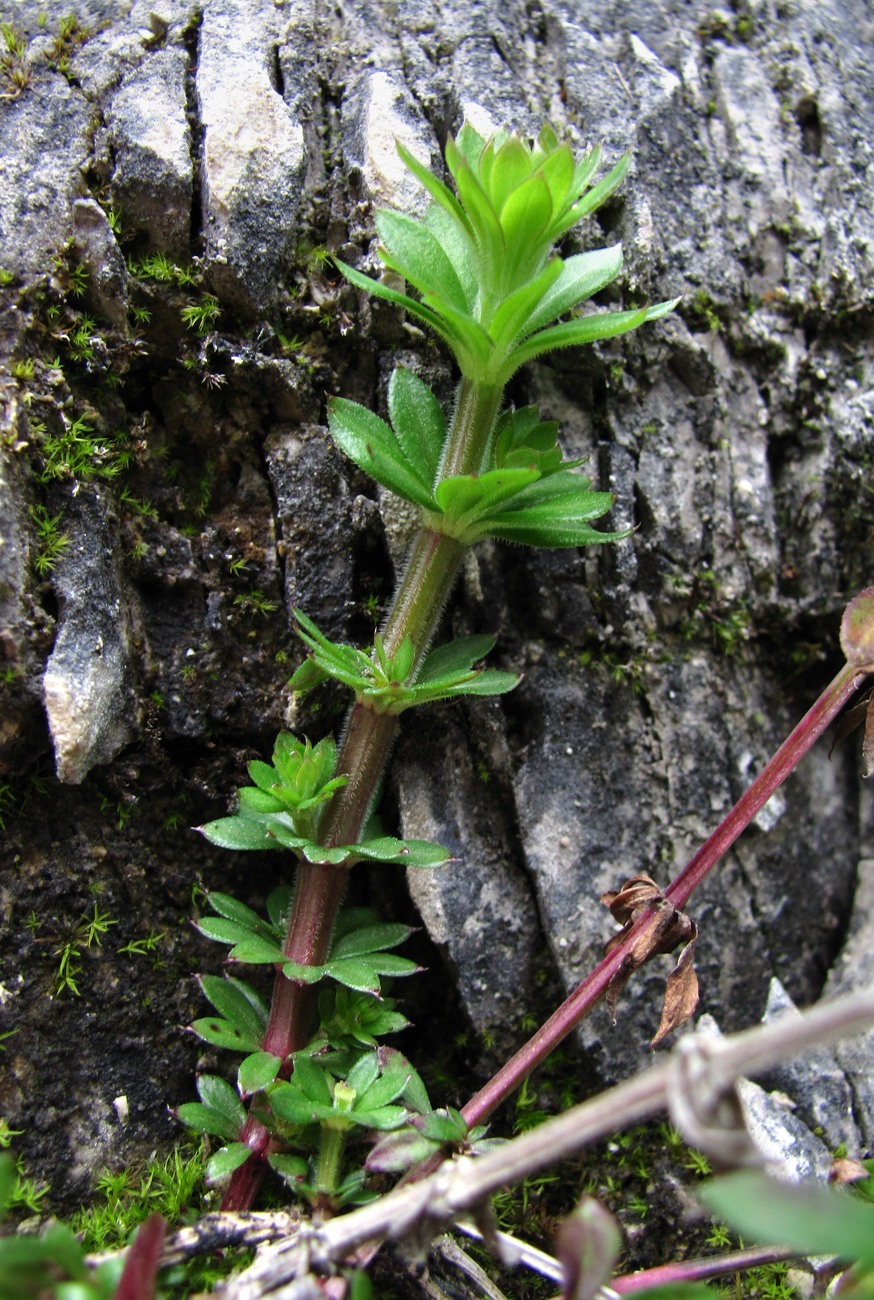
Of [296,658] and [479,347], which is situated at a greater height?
[479,347]

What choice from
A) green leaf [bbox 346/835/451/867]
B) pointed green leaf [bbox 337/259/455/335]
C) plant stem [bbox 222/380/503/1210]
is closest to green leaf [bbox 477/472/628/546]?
plant stem [bbox 222/380/503/1210]

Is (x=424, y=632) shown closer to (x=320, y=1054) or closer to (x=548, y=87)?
(x=320, y=1054)

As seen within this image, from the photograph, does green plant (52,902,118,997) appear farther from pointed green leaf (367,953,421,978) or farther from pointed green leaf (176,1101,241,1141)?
pointed green leaf (367,953,421,978)

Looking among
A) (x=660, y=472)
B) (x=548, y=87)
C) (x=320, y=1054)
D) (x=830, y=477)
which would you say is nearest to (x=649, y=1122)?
(x=320, y=1054)

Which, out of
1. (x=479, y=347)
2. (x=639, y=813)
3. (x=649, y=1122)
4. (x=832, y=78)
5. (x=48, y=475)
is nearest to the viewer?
(x=479, y=347)

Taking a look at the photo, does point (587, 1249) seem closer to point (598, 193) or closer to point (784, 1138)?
point (784, 1138)
